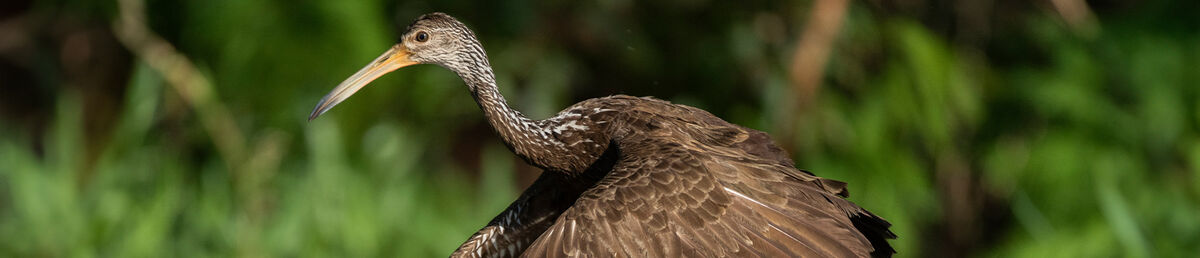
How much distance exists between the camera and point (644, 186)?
3.65 m

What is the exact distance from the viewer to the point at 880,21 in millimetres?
7727

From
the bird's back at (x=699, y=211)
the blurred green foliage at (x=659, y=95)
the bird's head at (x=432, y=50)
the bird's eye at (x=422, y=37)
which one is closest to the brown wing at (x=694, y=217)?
the bird's back at (x=699, y=211)

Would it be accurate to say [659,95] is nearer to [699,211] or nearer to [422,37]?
[422,37]

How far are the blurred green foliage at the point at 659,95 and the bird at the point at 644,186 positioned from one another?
2922 mm

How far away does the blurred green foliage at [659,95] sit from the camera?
23.3 feet

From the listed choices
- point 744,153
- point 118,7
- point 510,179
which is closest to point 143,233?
point 118,7

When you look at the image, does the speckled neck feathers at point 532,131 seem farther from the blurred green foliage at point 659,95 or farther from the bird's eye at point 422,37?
the blurred green foliage at point 659,95

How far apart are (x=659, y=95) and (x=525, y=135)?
385cm

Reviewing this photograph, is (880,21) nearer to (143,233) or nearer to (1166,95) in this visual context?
(1166,95)

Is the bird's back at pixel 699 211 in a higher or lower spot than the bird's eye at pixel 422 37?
lower

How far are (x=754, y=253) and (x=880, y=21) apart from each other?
170 inches

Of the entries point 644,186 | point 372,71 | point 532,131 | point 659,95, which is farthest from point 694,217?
point 659,95

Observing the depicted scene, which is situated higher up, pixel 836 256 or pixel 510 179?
pixel 510 179

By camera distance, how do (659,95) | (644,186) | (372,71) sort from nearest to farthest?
(644,186) < (372,71) < (659,95)
